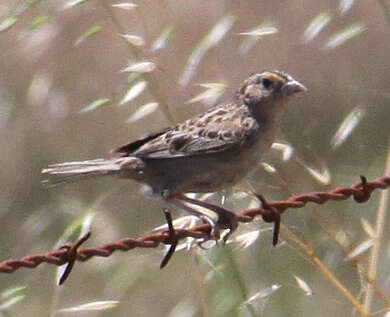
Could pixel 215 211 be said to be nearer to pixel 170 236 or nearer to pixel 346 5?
pixel 170 236

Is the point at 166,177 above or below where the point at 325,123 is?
above

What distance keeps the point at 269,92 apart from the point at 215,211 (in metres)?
0.57

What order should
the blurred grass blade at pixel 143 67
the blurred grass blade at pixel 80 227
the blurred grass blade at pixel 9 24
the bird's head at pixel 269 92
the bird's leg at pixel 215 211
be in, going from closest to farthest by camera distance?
1. the bird's leg at pixel 215 211
2. the bird's head at pixel 269 92
3. the blurred grass blade at pixel 143 67
4. the blurred grass blade at pixel 80 227
5. the blurred grass blade at pixel 9 24

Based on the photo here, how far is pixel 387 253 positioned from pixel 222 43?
52.5 inches

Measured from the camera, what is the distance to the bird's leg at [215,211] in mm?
4723

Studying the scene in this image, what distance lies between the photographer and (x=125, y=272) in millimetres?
6016

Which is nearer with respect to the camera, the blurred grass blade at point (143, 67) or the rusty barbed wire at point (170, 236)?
the rusty barbed wire at point (170, 236)

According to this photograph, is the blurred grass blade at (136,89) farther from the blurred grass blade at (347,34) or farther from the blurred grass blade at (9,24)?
the blurred grass blade at (347,34)

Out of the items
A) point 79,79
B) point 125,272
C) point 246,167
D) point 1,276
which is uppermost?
point 246,167

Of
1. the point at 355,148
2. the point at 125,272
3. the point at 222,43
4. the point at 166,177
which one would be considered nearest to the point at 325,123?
the point at 355,148

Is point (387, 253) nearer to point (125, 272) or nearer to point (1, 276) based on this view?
point (125, 272)

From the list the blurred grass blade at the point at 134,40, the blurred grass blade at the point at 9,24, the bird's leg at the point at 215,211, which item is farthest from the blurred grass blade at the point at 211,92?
the blurred grass blade at the point at 9,24

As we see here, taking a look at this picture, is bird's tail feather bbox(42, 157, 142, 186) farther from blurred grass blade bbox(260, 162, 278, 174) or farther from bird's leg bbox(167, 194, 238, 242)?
blurred grass blade bbox(260, 162, 278, 174)

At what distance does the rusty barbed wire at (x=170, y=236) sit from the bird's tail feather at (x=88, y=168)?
20.2 inches
